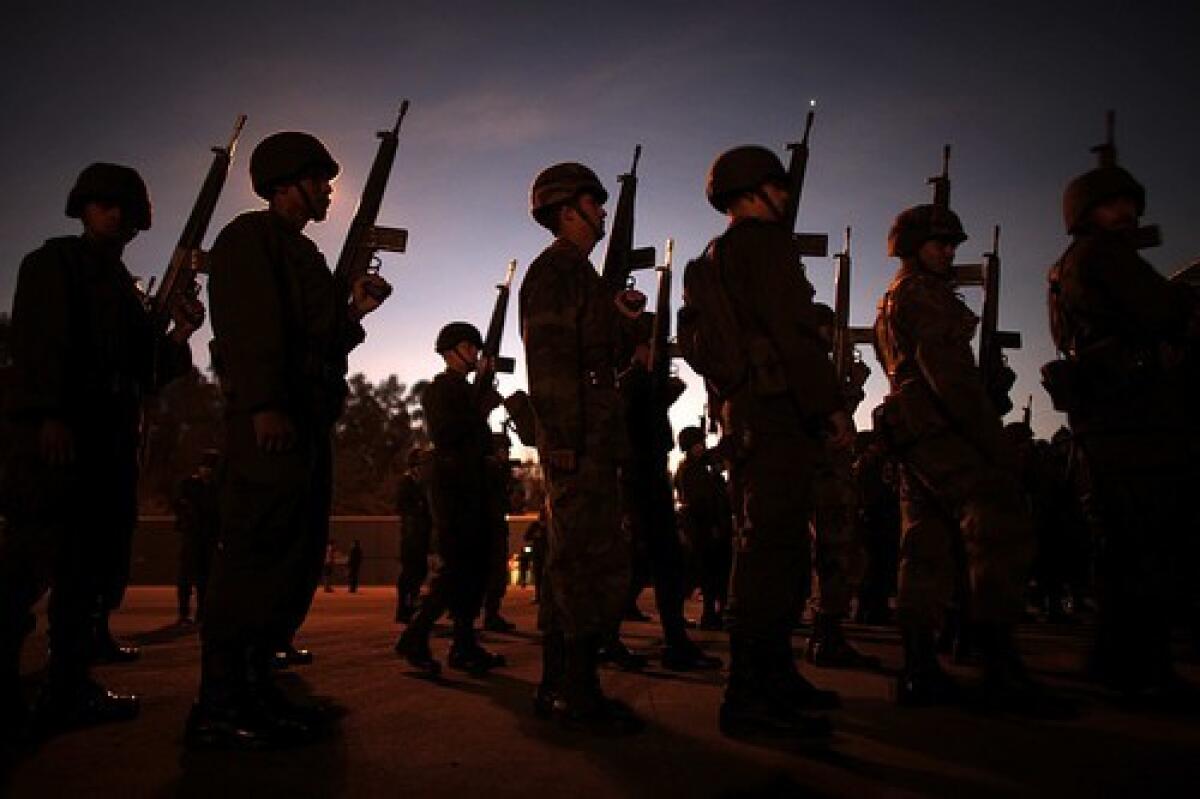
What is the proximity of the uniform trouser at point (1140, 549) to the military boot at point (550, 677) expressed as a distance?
2727mm

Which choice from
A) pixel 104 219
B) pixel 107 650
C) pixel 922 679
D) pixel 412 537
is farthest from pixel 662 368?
pixel 412 537

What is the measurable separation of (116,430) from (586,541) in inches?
87.4

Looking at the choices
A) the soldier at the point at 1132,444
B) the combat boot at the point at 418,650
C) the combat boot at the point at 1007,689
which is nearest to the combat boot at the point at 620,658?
the combat boot at the point at 418,650

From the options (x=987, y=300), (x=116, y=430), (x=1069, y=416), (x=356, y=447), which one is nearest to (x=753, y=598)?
(x=1069, y=416)

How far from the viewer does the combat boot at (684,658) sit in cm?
524

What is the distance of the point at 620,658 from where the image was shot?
208 inches

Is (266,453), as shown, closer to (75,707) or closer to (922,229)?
(75,707)

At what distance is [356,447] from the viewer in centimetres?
5806

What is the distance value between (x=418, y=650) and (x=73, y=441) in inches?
95.4

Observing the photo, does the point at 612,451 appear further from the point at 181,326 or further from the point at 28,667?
the point at 28,667

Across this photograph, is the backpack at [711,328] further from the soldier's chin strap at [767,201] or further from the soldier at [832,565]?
the soldier at [832,565]

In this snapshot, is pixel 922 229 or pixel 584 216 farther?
pixel 922 229

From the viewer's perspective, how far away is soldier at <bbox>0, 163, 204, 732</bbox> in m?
3.40

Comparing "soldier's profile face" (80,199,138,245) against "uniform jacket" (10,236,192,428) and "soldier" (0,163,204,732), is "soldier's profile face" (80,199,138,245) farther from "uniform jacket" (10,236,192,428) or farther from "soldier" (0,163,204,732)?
"uniform jacket" (10,236,192,428)
